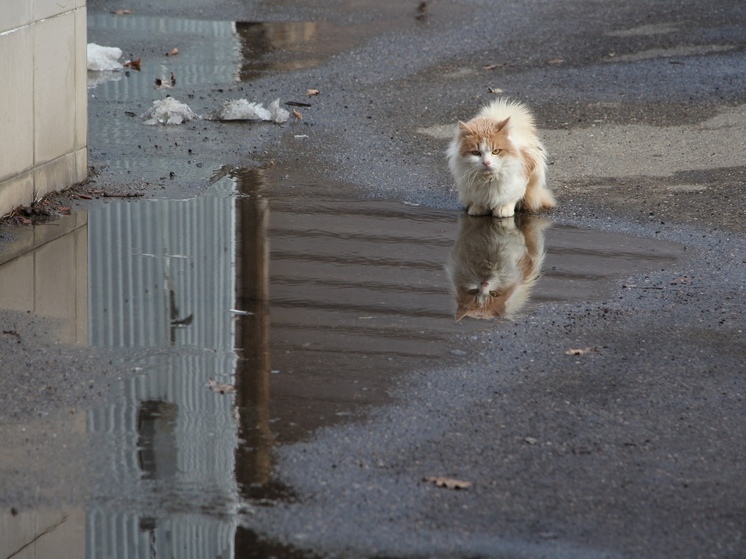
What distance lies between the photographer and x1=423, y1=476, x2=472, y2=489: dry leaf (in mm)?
4125

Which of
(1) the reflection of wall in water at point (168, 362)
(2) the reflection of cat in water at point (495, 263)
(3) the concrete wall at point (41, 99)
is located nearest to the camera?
(1) the reflection of wall in water at point (168, 362)

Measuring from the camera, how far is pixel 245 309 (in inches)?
233

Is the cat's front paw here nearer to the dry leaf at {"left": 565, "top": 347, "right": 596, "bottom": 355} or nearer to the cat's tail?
the cat's tail

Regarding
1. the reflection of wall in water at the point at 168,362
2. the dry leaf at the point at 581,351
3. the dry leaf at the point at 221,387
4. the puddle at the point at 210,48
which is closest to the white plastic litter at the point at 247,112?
the puddle at the point at 210,48

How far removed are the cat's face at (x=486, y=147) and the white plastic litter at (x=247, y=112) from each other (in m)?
3.01

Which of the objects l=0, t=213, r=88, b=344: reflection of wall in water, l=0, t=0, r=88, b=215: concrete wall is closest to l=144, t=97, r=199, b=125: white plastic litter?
l=0, t=0, r=88, b=215: concrete wall

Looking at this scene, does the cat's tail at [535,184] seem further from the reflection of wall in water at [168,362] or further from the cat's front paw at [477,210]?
the reflection of wall in water at [168,362]

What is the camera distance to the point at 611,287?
20.8 feet

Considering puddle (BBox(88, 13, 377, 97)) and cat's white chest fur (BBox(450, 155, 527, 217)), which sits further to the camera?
puddle (BBox(88, 13, 377, 97))

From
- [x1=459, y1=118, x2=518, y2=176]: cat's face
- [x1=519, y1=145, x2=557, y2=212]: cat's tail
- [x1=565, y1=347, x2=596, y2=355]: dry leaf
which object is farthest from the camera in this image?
[x1=519, y1=145, x2=557, y2=212]: cat's tail

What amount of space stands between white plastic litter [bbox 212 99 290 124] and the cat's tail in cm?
305

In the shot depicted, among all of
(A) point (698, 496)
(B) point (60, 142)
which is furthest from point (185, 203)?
(A) point (698, 496)

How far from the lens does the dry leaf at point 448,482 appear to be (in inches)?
162

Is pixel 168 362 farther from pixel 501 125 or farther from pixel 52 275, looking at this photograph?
pixel 501 125
